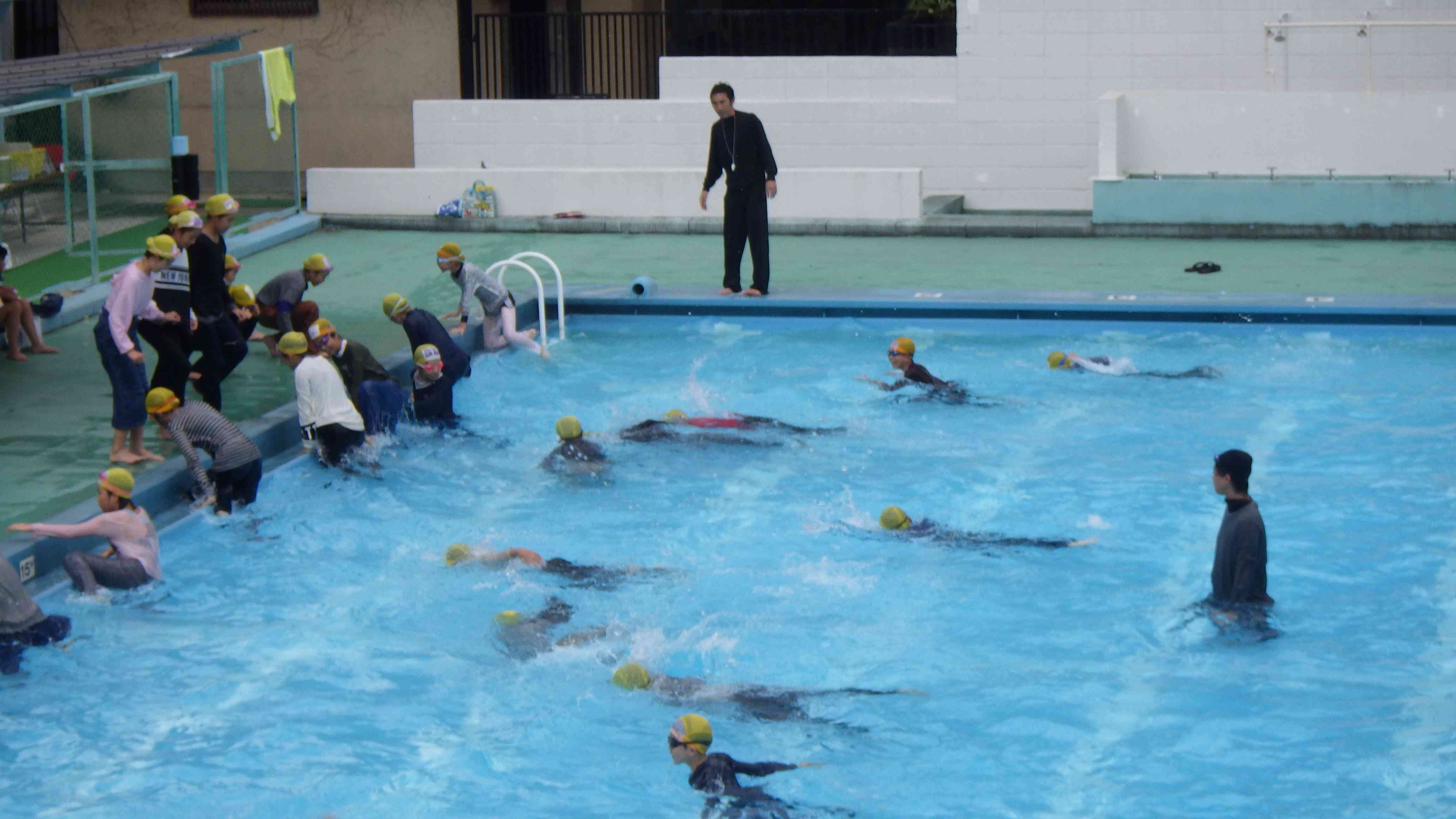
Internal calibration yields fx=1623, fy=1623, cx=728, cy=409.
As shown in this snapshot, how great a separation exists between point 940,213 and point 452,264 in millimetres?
8975

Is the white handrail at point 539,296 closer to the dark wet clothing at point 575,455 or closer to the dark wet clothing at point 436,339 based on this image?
the dark wet clothing at point 436,339

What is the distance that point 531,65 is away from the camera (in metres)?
24.2

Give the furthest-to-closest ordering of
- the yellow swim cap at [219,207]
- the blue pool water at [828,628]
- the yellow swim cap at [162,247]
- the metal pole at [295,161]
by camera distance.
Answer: the metal pole at [295,161] → the yellow swim cap at [219,207] → the yellow swim cap at [162,247] → the blue pool water at [828,628]

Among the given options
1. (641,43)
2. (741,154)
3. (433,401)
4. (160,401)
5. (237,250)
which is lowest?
(433,401)

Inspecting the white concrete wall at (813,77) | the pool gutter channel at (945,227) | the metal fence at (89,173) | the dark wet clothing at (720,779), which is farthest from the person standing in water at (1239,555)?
the white concrete wall at (813,77)

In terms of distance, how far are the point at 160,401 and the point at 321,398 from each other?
4.76 feet

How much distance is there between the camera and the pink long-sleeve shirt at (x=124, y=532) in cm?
884

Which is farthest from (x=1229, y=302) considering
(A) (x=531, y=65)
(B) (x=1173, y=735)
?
(A) (x=531, y=65)

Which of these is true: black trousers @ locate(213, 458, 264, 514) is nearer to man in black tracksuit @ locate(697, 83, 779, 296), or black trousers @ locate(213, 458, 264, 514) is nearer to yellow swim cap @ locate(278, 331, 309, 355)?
yellow swim cap @ locate(278, 331, 309, 355)

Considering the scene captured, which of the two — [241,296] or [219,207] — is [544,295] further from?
[219,207]

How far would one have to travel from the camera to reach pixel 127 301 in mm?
10258

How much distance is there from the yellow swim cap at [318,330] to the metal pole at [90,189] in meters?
5.77

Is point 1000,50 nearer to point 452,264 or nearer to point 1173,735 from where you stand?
point 452,264

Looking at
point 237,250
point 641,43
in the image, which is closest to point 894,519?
point 237,250
